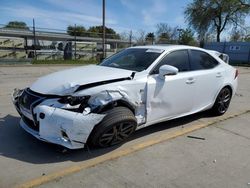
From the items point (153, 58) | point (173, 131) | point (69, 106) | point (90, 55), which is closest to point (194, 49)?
point (153, 58)

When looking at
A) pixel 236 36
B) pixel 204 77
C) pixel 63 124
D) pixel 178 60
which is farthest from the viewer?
pixel 236 36

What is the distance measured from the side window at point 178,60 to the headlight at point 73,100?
146 cm

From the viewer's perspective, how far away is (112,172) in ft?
11.0

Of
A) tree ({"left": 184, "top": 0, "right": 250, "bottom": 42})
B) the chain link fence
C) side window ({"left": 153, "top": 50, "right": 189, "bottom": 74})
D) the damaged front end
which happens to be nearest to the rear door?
side window ({"left": 153, "top": 50, "right": 189, "bottom": 74})

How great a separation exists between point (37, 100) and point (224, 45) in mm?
30159

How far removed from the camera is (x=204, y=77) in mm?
5184

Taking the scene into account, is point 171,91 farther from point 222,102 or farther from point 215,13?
point 215,13

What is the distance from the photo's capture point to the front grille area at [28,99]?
3755mm

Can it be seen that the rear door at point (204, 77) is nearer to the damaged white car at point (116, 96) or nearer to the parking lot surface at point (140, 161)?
the damaged white car at point (116, 96)

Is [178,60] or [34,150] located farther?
[178,60]

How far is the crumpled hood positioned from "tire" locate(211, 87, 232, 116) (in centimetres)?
245

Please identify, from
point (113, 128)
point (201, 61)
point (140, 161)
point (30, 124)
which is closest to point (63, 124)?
point (113, 128)

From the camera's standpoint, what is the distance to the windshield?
4520mm

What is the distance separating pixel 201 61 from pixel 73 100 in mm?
2880
